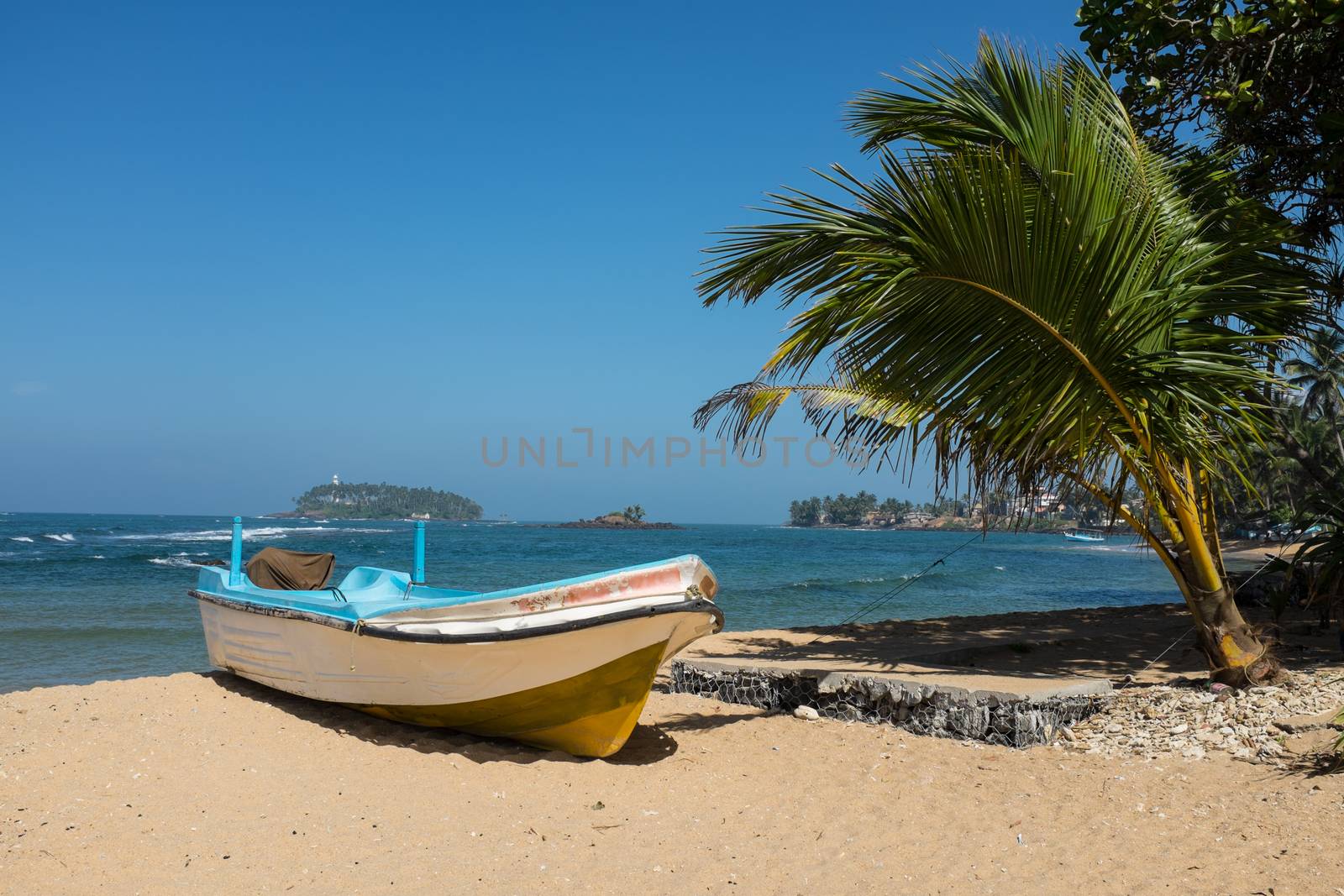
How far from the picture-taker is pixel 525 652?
5.55 meters

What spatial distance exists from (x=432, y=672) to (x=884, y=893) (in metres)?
3.23

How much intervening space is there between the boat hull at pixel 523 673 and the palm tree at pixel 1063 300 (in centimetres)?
215

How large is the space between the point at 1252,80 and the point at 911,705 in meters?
5.92

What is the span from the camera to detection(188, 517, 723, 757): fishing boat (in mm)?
5461

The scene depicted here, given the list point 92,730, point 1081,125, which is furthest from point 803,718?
point 92,730

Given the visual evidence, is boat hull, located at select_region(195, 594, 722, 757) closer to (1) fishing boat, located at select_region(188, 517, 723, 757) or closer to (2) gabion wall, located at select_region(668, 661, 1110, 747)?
(1) fishing boat, located at select_region(188, 517, 723, 757)

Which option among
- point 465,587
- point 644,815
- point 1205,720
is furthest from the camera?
point 465,587

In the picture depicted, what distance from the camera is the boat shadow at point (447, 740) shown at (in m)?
5.89

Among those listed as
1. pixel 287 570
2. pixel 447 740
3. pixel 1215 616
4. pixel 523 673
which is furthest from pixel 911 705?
pixel 287 570

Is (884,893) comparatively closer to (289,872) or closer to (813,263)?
(289,872)

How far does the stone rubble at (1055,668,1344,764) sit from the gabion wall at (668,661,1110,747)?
0.55 ft

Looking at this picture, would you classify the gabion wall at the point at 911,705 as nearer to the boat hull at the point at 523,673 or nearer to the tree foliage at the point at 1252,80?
the boat hull at the point at 523,673

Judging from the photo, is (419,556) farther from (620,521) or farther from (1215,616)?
(620,521)

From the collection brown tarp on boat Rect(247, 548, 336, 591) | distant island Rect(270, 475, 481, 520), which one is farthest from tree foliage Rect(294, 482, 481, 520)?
brown tarp on boat Rect(247, 548, 336, 591)
